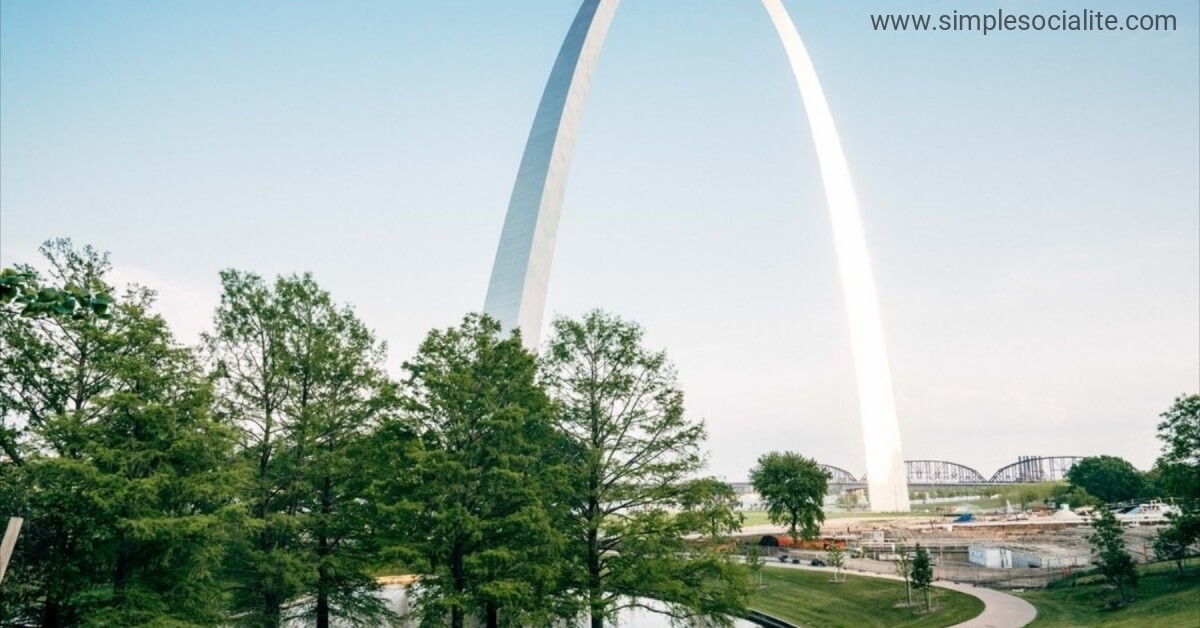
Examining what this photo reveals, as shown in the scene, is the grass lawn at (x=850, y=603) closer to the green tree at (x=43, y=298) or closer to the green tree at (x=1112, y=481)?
the green tree at (x=43, y=298)

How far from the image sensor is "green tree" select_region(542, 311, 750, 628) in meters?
20.0

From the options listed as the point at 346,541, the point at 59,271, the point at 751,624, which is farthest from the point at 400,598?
the point at 59,271

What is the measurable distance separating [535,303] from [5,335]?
1566 centimetres

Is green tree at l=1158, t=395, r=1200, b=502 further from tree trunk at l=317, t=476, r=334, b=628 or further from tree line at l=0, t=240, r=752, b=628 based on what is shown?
tree trunk at l=317, t=476, r=334, b=628

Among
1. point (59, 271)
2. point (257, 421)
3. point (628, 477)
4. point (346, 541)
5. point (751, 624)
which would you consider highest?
point (59, 271)

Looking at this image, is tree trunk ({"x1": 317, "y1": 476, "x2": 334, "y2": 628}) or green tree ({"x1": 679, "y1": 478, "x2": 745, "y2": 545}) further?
green tree ({"x1": 679, "y1": 478, "x2": 745, "y2": 545})

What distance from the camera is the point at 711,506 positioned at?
20641 millimetres

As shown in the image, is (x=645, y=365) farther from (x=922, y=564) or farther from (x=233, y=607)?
(x=922, y=564)

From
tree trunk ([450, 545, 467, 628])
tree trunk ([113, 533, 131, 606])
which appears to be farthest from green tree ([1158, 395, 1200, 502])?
tree trunk ([113, 533, 131, 606])

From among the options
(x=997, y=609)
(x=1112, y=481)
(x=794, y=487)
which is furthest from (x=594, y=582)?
(x=1112, y=481)

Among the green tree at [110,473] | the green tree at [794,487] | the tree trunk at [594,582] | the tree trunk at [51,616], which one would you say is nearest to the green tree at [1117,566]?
the tree trunk at [594,582]

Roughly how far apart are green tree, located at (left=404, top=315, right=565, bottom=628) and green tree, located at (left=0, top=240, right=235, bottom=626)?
14.3 feet

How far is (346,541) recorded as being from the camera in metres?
21.2

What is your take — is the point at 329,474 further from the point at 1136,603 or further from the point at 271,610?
the point at 1136,603
